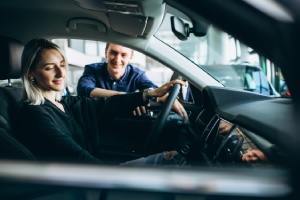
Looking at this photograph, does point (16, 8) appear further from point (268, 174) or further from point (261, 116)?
point (268, 174)

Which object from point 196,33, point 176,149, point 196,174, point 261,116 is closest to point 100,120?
point 176,149

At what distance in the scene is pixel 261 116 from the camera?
1.25 m

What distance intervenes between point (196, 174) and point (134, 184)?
16cm

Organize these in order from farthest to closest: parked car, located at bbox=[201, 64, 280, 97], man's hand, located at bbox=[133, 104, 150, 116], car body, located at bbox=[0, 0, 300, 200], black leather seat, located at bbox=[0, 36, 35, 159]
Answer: parked car, located at bbox=[201, 64, 280, 97] < man's hand, located at bbox=[133, 104, 150, 116] < black leather seat, located at bbox=[0, 36, 35, 159] < car body, located at bbox=[0, 0, 300, 200]

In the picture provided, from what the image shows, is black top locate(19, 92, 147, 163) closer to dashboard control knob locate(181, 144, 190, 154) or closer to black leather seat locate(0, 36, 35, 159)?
black leather seat locate(0, 36, 35, 159)

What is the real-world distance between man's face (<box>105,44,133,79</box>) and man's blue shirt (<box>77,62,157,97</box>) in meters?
0.05

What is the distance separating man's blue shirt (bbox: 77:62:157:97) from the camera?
9.88 ft

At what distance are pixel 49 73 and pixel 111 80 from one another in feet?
3.40

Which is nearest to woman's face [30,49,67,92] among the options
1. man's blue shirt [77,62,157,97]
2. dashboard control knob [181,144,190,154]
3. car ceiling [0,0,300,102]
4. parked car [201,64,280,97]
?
car ceiling [0,0,300,102]

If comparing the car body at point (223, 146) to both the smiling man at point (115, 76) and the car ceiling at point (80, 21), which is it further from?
the smiling man at point (115, 76)

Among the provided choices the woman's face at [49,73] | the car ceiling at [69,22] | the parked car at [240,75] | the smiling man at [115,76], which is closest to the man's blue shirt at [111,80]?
the smiling man at [115,76]

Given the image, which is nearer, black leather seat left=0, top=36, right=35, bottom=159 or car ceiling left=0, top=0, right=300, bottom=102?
black leather seat left=0, top=36, right=35, bottom=159

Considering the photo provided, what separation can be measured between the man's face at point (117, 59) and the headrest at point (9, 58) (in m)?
1.02

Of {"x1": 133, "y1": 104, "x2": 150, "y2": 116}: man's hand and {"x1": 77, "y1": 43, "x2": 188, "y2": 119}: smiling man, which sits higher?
{"x1": 77, "y1": 43, "x2": 188, "y2": 119}: smiling man
